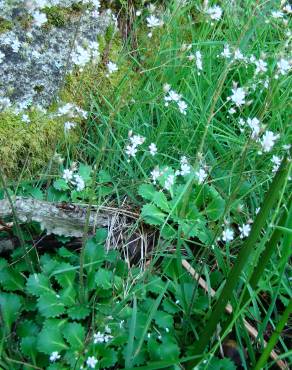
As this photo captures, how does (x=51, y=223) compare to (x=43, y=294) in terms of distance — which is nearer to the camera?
(x=43, y=294)

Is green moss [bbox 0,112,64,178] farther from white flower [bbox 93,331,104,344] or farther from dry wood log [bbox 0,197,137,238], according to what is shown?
white flower [bbox 93,331,104,344]

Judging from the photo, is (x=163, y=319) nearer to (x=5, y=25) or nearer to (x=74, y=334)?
(x=74, y=334)

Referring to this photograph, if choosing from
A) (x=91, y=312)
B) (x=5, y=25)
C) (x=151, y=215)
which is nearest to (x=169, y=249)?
(x=151, y=215)

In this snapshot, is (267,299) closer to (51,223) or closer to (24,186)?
(51,223)

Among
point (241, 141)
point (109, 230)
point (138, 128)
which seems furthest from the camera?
point (138, 128)

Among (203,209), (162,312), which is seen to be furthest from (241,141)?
(162,312)
